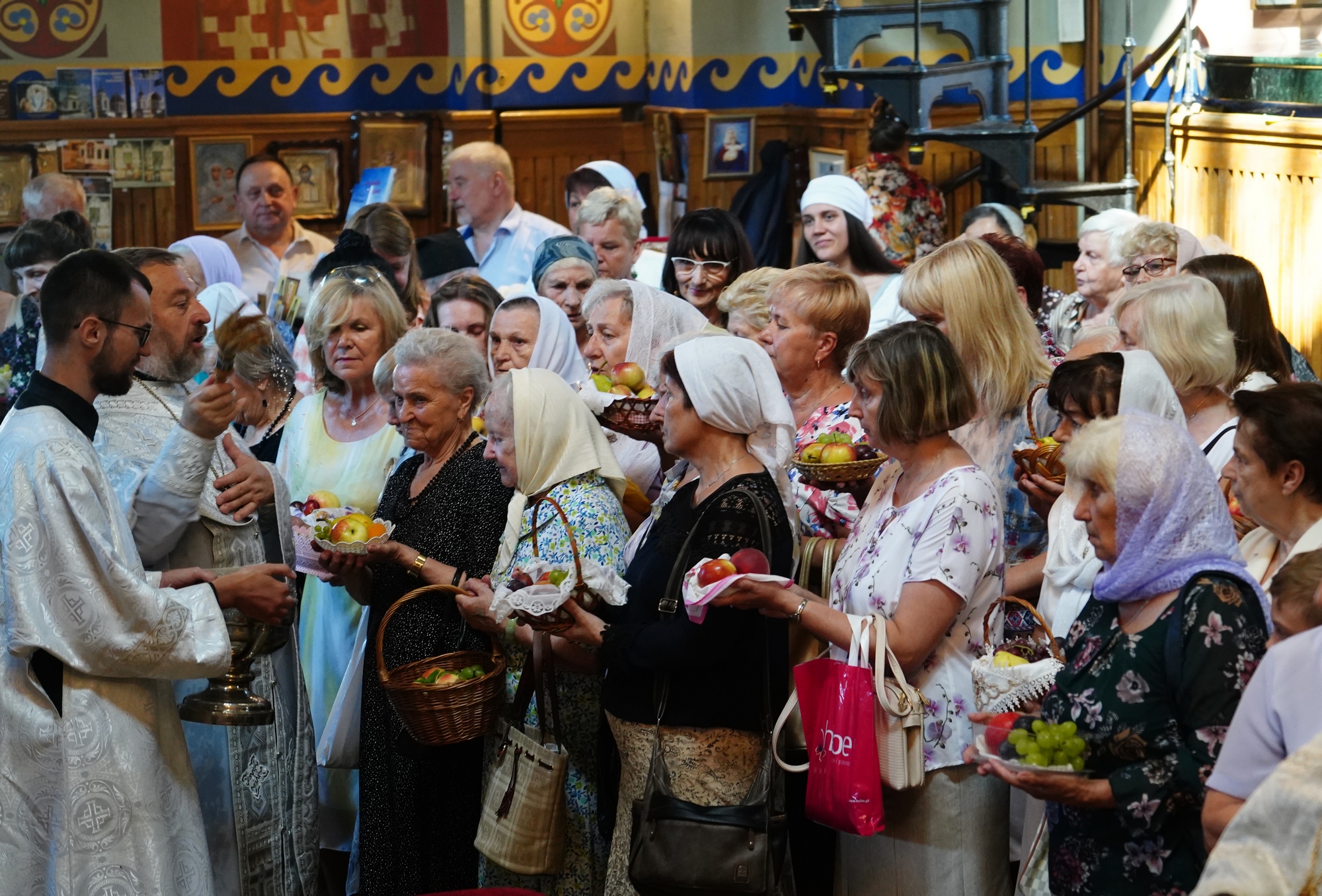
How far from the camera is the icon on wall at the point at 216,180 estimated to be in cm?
1085

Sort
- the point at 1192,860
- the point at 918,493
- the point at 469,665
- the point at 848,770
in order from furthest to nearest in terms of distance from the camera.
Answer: the point at 469,665 → the point at 918,493 → the point at 848,770 → the point at 1192,860

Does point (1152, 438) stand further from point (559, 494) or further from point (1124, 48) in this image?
point (1124, 48)

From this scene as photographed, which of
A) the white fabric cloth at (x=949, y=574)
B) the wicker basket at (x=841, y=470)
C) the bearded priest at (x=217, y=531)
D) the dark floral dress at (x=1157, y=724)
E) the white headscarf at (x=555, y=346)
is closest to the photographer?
the dark floral dress at (x=1157, y=724)

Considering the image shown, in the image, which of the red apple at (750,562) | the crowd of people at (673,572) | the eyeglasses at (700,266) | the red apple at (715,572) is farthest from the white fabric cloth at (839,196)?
the red apple at (715,572)

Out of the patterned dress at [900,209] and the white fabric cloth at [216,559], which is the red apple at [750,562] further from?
the patterned dress at [900,209]

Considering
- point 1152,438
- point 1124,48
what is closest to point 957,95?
point 1124,48

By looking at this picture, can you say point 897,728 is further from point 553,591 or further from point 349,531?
point 349,531

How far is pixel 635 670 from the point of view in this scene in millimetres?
3545

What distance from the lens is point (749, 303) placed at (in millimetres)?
5203

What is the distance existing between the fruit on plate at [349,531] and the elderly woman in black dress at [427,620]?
52 millimetres

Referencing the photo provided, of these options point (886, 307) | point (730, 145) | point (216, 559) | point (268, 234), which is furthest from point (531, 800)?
point (730, 145)

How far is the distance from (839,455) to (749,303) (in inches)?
51.5

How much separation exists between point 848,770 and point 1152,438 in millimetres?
969

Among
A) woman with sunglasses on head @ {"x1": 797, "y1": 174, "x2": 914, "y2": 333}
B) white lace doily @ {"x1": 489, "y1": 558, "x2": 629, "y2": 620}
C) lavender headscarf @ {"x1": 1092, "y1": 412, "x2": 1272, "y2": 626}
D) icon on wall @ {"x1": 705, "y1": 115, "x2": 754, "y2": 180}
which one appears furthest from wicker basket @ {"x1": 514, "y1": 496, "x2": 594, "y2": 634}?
icon on wall @ {"x1": 705, "y1": 115, "x2": 754, "y2": 180}
